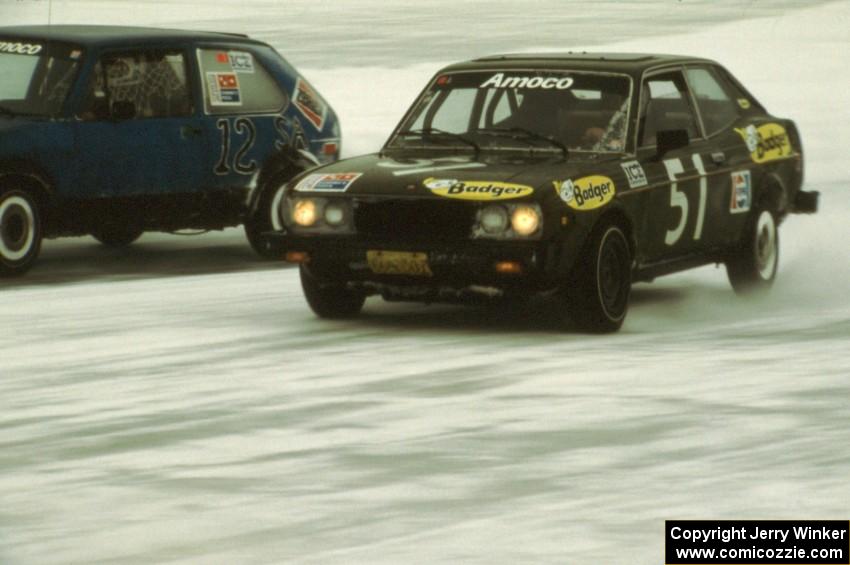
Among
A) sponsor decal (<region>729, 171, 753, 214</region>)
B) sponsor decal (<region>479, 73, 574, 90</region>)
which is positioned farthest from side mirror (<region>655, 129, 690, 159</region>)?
sponsor decal (<region>729, 171, 753, 214</region>)

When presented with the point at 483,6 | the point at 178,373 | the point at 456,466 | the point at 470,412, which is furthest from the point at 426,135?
the point at 483,6

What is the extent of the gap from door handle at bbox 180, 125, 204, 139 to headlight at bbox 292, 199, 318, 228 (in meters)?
3.06

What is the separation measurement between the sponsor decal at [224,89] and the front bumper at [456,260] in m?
3.59

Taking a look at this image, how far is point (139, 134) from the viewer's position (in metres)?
13.3

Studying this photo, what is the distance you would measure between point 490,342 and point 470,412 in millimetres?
1994

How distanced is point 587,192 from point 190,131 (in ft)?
13.4

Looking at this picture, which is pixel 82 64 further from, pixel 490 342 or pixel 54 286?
pixel 490 342

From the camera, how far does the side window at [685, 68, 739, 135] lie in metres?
11.9

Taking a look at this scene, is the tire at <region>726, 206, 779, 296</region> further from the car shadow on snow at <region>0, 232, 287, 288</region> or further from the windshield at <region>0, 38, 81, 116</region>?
the windshield at <region>0, 38, 81, 116</region>

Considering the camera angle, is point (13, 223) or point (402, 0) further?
point (402, 0)

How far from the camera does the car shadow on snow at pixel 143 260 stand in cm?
1334

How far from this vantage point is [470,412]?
8359 millimetres

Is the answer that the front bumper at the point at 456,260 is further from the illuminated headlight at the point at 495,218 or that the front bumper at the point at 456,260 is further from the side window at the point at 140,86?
the side window at the point at 140,86

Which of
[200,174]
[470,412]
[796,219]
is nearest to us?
[470,412]
